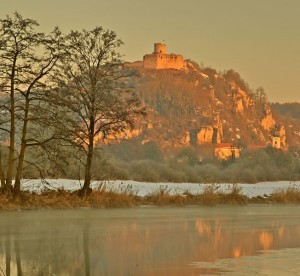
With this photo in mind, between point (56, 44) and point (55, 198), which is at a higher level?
point (56, 44)

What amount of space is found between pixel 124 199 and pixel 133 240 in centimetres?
1344

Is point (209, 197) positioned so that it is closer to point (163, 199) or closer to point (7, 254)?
point (163, 199)

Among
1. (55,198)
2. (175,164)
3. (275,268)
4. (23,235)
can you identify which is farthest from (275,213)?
(175,164)

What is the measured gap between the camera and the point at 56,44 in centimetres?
2962

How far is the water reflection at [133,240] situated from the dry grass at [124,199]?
165cm

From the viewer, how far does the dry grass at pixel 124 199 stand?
27719 mm

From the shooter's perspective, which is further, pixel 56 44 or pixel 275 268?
pixel 56 44

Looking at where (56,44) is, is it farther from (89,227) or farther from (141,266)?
(141,266)

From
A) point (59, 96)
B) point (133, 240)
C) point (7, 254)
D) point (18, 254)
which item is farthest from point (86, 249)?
point (59, 96)

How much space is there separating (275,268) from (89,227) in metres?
8.47

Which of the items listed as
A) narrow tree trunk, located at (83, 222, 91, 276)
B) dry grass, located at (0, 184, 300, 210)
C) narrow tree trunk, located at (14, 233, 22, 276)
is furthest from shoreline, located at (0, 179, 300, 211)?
narrow tree trunk, located at (14, 233, 22, 276)

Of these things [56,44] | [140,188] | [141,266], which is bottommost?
[141,266]

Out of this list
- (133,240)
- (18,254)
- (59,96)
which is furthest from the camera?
(59,96)

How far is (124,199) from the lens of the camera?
31016 millimetres
